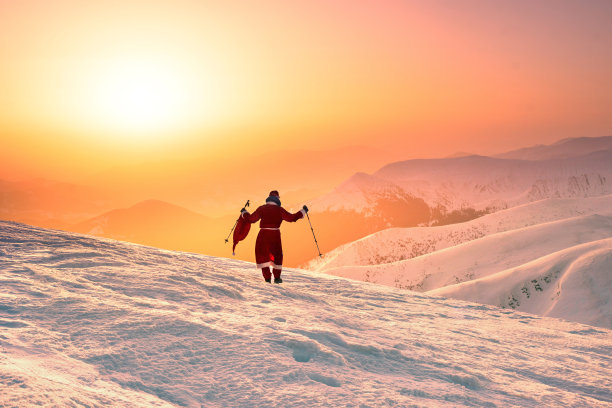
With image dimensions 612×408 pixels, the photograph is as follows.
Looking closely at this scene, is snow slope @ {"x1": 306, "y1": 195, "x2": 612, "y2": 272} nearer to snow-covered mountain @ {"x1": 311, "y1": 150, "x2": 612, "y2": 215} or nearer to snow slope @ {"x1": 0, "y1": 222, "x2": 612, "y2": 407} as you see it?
snow slope @ {"x1": 0, "y1": 222, "x2": 612, "y2": 407}

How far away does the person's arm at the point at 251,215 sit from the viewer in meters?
10.2

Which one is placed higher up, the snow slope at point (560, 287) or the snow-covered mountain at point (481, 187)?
the snow-covered mountain at point (481, 187)

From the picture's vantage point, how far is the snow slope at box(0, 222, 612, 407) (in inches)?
143

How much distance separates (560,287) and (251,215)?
45.0ft

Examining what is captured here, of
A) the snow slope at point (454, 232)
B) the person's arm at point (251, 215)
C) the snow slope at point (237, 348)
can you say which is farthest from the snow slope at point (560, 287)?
the snow slope at point (454, 232)

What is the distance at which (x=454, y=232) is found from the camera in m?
50.3

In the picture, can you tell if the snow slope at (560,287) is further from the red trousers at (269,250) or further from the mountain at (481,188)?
the mountain at (481,188)

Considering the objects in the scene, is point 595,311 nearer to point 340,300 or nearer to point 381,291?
point 381,291

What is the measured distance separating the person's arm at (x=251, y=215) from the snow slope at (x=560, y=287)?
12.4 m

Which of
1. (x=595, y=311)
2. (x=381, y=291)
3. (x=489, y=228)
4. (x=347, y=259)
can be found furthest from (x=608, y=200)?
(x=381, y=291)

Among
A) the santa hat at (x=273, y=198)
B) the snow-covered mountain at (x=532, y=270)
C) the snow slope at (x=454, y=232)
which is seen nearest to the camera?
the santa hat at (x=273, y=198)

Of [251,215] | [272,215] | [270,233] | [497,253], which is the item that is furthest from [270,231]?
[497,253]

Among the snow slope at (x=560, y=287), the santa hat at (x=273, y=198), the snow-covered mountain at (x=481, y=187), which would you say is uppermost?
the snow-covered mountain at (x=481, y=187)

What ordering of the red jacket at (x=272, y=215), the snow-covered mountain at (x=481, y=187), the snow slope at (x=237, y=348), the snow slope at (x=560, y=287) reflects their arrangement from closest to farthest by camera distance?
the snow slope at (x=237, y=348)
the red jacket at (x=272, y=215)
the snow slope at (x=560, y=287)
the snow-covered mountain at (x=481, y=187)
